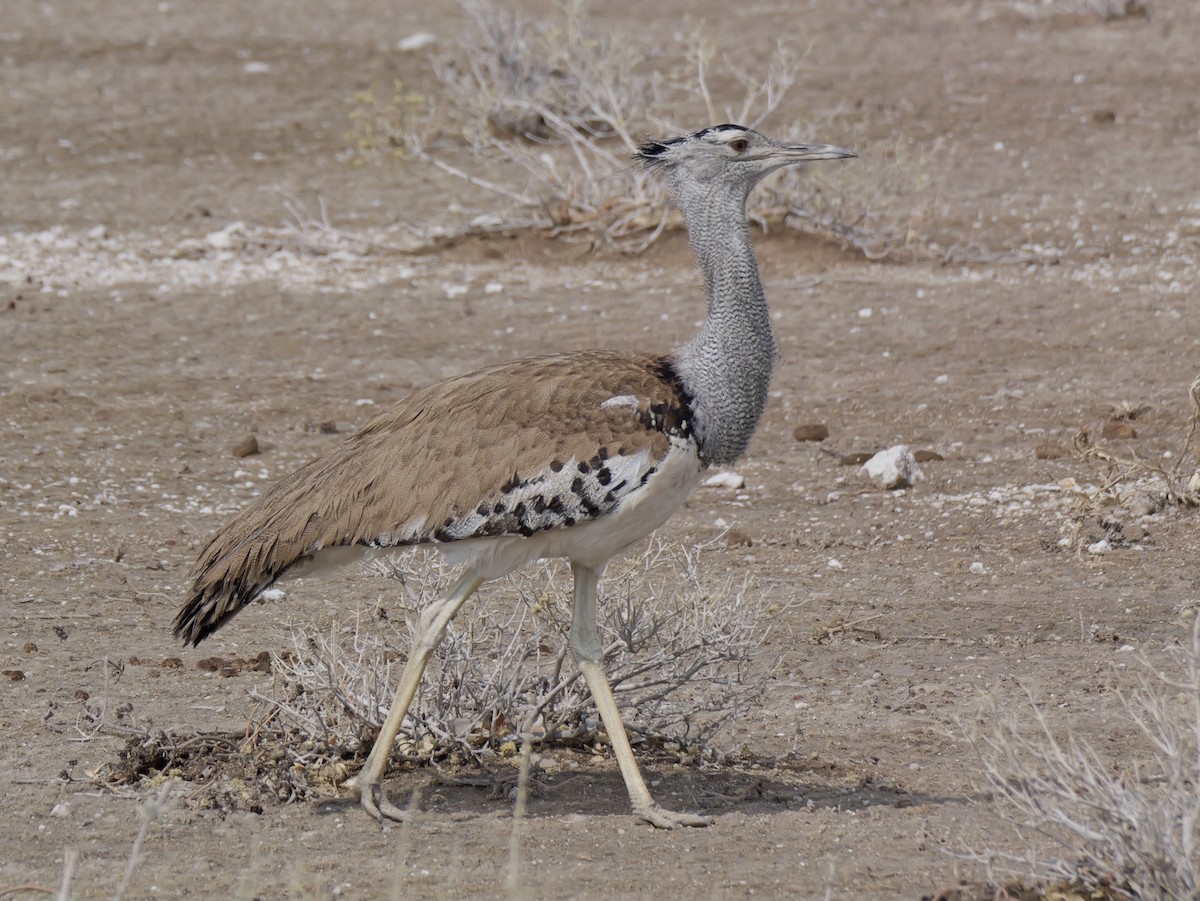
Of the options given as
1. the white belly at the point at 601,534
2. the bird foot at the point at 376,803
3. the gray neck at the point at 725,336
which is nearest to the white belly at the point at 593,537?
the white belly at the point at 601,534

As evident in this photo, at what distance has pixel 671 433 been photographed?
4.34 metres

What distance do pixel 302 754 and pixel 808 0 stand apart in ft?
36.5

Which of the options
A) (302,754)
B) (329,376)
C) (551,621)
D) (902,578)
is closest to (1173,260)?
(902,578)

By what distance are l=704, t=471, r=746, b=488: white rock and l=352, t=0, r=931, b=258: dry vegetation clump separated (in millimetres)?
2103

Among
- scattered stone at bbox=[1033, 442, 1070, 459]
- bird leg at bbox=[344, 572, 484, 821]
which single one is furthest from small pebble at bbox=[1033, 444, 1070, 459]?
bird leg at bbox=[344, 572, 484, 821]

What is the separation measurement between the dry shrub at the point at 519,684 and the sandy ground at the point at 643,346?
0.17m

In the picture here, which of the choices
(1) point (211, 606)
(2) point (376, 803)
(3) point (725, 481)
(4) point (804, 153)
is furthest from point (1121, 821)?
(3) point (725, 481)

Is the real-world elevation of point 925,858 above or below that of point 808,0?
below

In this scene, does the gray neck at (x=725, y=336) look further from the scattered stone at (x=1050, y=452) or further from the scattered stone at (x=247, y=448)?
the scattered stone at (x=247, y=448)

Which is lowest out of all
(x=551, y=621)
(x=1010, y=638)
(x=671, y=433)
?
(x=1010, y=638)

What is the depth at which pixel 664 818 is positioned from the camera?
4.39 metres

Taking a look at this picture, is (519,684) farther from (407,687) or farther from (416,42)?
(416,42)

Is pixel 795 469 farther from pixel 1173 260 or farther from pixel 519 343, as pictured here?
pixel 1173 260

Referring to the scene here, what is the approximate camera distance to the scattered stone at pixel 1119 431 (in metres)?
7.36
